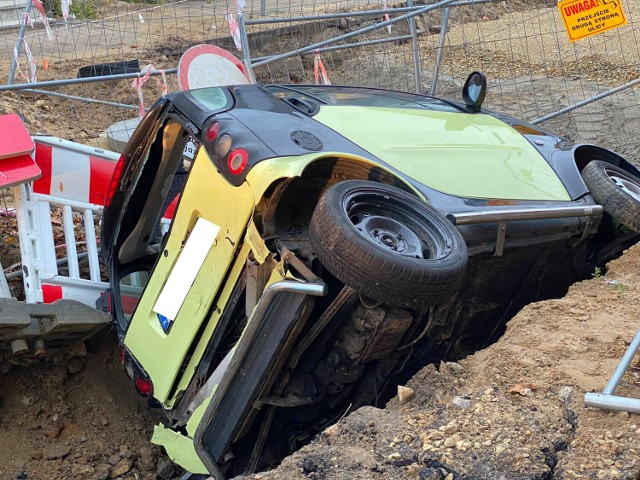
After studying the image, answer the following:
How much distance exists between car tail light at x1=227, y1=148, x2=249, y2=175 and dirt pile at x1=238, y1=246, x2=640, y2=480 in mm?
1130

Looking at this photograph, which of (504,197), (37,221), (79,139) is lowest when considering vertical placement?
(79,139)

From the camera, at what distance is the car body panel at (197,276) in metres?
3.73

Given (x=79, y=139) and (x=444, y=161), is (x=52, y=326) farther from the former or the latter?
(x=79, y=139)

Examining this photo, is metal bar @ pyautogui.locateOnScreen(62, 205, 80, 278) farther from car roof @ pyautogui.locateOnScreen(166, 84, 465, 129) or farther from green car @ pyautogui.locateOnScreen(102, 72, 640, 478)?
car roof @ pyautogui.locateOnScreen(166, 84, 465, 129)

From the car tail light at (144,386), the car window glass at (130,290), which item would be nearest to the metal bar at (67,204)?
the car window glass at (130,290)

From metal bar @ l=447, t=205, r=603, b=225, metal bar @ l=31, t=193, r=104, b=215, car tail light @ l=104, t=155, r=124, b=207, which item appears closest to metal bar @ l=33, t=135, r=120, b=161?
metal bar @ l=31, t=193, r=104, b=215

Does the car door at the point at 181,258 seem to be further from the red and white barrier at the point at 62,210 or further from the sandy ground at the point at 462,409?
the sandy ground at the point at 462,409

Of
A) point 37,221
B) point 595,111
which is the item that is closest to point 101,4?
point 595,111

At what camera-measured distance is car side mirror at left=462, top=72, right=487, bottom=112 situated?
507cm

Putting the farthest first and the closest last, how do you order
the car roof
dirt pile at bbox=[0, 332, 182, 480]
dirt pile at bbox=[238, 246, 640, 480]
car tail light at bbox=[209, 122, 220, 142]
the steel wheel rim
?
dirt pile at bbox=[0, 332, 182, 480] → the car roof → car tail light at bbox=[209, 122, 220, 142] → the steel wheel rim → dirt pile at bbox=[238, 246, 640, 480]

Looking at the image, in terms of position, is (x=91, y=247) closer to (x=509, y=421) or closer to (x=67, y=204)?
(x=67, y=204)

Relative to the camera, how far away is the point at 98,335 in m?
5.43

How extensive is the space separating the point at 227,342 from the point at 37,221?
6.22 feet

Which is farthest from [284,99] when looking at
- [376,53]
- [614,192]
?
[376,53]
